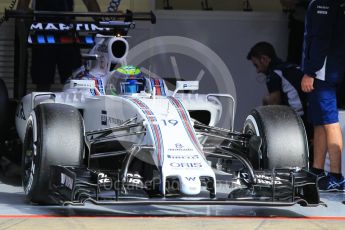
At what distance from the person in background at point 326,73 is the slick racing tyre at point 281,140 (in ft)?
3.11

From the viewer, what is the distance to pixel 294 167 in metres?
8.40

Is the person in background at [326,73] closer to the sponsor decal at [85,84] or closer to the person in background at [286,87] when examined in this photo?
the person in background at [286,87]

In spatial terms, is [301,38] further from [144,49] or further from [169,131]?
Answer: [169,131]

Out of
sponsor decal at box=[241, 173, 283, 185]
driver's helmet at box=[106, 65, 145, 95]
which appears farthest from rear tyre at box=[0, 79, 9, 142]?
sponsor decal at box=[241, 173, 283, 185]

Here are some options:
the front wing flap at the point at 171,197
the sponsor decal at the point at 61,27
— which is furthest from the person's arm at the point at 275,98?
the front wing flap at the point at 171,197

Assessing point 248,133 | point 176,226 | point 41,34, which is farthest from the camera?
point 41,34

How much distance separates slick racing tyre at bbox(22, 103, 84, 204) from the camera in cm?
805

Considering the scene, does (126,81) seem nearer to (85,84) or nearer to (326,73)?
(85,84)

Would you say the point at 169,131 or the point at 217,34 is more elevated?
the point at 217,34

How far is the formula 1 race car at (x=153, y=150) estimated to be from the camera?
7.64 meters

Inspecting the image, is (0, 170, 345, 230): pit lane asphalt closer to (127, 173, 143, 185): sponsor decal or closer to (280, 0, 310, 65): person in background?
(127, 173, 143, 185): sponsor decal

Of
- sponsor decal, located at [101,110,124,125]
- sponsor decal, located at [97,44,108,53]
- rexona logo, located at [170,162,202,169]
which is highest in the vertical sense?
sponsor decal, located at [97,44,108,53]

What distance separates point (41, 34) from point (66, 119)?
2650mm

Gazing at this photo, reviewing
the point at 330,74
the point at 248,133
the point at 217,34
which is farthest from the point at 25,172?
the point at 217,34
